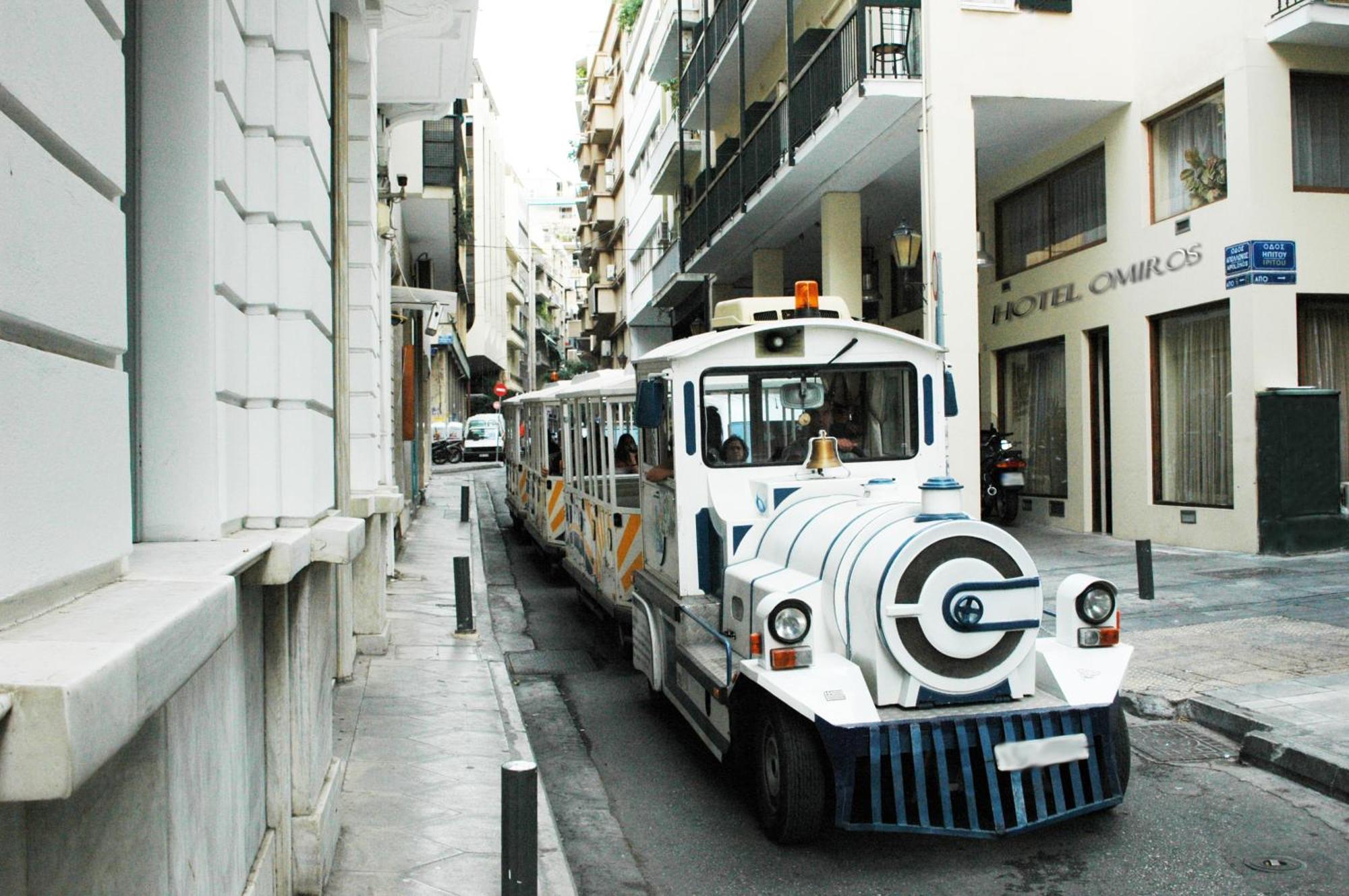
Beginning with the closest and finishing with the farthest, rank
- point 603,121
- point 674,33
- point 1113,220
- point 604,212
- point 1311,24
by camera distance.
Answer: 1. point 1311,24
2. point 1113,220
3. point 674,33
4. point 603,121
5. point 604,212

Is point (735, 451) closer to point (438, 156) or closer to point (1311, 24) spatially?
point (1311, 24)

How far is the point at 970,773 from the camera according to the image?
16.5 feet

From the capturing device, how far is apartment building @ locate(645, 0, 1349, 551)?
42.3 ft

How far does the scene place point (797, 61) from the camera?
18656 millimetres

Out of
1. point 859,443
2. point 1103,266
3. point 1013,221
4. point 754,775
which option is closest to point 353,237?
point 859,443

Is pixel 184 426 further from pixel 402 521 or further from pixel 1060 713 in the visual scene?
pixel 402 521

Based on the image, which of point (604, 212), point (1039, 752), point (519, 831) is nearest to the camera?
point (519, 831)

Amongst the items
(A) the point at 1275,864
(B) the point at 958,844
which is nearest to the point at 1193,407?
(A) the point at 1275,864

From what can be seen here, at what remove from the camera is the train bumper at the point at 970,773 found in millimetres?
4930

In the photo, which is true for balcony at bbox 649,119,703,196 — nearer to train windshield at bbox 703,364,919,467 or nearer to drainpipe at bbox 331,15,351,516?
drainpipe at bbox 331,15,351,516

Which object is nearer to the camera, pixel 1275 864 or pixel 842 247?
pixel 1275 864

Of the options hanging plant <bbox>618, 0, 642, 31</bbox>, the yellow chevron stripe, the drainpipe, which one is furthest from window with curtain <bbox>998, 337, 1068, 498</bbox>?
hanging plant <bbox>618, 0, 642, 31</bbox>

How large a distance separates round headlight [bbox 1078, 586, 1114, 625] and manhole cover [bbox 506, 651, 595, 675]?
16.1ft

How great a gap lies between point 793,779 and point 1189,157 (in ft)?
38.9
